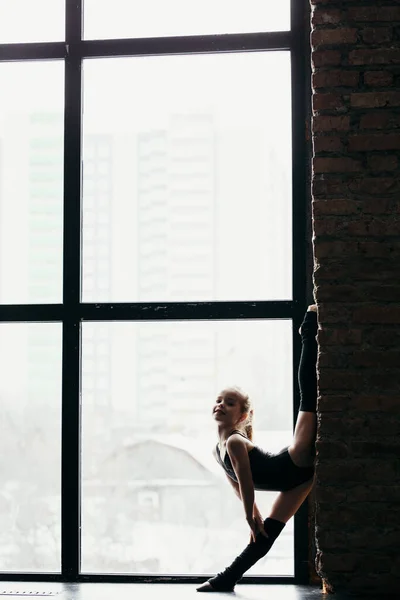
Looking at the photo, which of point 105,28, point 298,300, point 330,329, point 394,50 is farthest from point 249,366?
point 105,28

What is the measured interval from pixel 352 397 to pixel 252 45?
1748 millimetres

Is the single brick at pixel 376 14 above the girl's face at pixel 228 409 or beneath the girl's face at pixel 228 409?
above

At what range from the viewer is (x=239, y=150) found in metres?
4.07

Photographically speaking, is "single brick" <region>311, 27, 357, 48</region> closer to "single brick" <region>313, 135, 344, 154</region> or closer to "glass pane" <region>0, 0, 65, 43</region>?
"single brick" <region>313, 135, 344, 154</region>

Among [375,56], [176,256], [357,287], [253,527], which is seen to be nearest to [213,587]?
[253,527]

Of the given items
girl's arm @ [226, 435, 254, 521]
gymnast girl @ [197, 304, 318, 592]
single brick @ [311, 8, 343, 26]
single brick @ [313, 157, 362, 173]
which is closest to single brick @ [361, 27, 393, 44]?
single brick @ [311, 8, 343, 26]

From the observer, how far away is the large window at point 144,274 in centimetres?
395

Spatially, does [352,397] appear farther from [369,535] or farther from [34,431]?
[34,431]

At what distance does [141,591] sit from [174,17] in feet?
8.67

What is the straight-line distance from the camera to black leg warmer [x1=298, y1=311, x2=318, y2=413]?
3.54 metres

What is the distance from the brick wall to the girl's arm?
10.9 inches

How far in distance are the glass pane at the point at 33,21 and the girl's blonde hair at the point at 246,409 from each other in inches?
75.6

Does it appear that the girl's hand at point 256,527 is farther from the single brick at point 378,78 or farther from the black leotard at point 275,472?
the single brick at point 378,78

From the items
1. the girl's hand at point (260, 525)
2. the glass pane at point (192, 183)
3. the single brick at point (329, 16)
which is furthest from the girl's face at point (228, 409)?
the single brick at point (329, 16)
